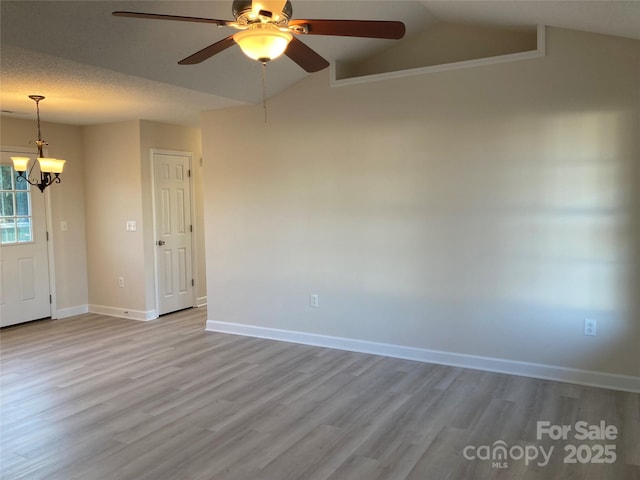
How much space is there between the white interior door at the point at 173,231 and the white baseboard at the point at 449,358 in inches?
40.5

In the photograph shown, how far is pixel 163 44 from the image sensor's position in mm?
3475

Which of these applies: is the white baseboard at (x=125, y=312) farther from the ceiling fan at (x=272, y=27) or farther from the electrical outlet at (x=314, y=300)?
the ceiling fan at (x=272, y=27)

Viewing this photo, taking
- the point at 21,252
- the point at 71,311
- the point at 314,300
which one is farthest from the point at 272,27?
the point at 71,311

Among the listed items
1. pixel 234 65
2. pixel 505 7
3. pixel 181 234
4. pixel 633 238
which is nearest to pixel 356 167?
pixel 234 65

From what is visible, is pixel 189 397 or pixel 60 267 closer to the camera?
pixel 189 397

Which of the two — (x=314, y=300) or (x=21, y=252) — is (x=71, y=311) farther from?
(x=314, y=300)

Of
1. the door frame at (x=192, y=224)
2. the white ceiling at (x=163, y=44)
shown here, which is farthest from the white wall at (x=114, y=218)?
the white ceiling at (x=163, y=44)

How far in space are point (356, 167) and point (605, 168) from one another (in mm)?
1976

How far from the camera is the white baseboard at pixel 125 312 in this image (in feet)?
19.5

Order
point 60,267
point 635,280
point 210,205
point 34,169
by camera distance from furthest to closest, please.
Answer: point 60,267
point 34,169
point 210,205
point 635,280

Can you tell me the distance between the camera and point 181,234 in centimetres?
636

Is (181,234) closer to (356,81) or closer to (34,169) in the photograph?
(34,169)

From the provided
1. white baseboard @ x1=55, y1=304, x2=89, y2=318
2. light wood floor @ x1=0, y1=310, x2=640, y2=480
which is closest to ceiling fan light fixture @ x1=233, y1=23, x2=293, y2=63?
light wood floor @ x1=0, y1=310, x2=640, y2=480

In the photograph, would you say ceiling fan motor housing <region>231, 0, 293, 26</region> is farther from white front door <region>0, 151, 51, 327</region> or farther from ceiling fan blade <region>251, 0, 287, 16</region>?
white front door <region>0, 151, 51, 327</region>
